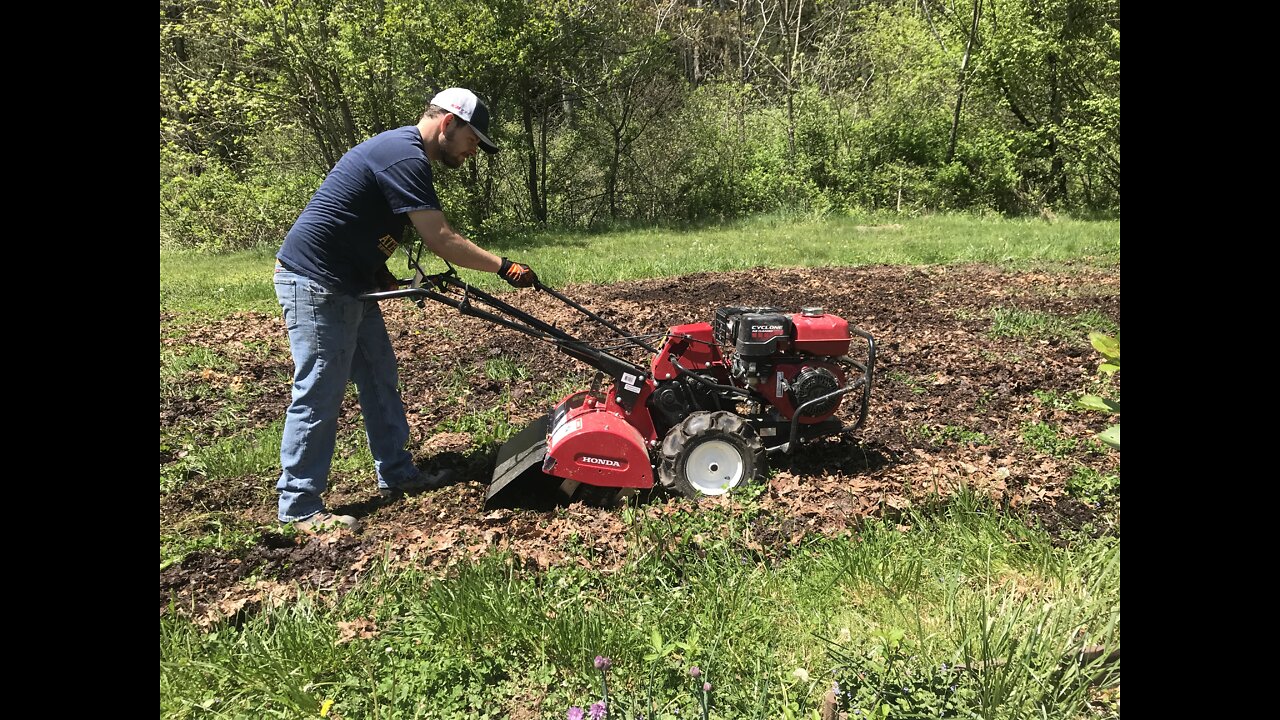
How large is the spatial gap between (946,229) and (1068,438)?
1398cm

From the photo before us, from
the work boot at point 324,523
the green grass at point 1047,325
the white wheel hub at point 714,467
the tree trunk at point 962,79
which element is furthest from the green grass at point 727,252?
the white wheel hub at point 714,467

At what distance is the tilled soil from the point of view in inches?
143

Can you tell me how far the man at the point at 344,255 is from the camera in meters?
3.75

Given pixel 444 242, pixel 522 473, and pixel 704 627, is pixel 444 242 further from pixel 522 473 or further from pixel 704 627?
pixel 704 627

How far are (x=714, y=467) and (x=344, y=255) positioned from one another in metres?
2.47

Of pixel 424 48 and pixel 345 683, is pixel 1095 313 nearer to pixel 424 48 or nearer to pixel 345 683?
pixel 345 683

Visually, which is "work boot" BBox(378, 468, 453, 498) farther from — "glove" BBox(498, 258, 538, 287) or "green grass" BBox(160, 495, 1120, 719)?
"glove" BBox(498, 258, 538, 287)

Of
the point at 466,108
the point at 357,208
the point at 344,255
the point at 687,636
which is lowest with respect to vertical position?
the point at 687,636

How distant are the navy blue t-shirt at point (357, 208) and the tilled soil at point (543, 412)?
4.89ft

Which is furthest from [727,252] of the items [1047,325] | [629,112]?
[629,112]

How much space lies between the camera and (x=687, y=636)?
2889 mm

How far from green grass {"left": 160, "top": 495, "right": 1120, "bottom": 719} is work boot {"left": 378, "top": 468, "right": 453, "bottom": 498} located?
1.17 m

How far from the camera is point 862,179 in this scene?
2241 cm

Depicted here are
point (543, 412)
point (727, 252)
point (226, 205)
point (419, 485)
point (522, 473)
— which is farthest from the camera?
point (226, 205)
